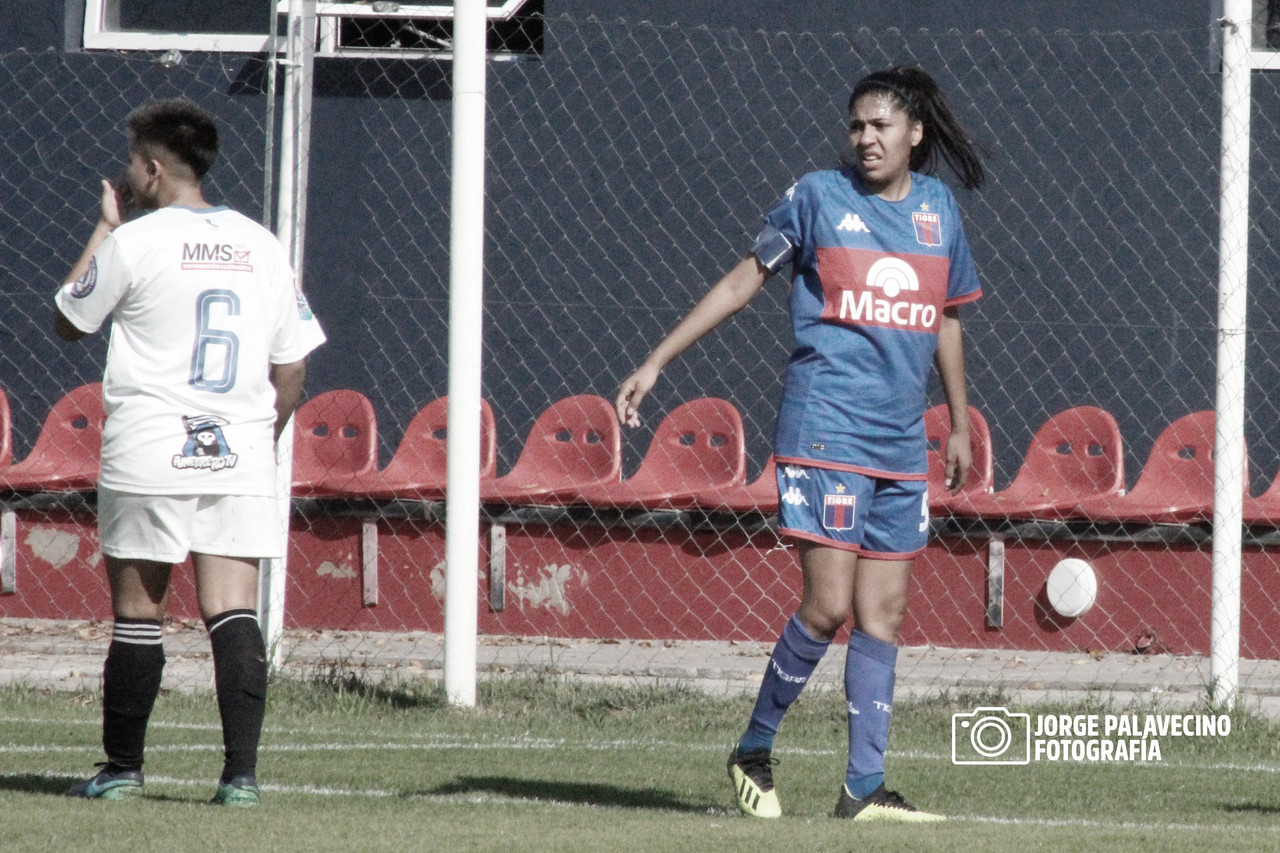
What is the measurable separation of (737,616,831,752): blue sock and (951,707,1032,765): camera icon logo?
130 cm

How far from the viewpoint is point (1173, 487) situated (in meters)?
8.80

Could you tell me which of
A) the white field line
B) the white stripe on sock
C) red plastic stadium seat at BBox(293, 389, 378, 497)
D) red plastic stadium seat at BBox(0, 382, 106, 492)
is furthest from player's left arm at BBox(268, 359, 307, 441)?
red plastic stadium seat at BBox(0, 382, 106, 492)

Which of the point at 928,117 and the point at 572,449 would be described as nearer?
the point at 928,117

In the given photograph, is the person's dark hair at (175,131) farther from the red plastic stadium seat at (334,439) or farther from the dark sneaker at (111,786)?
the red plastic stadium seat at (334,439)


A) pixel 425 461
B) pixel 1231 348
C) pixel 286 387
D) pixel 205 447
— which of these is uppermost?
pixel 1231 348

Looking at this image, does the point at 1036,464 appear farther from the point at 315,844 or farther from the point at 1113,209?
the point at 315,844

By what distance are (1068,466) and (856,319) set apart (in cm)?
513

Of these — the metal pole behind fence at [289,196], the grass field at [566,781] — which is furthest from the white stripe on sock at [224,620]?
the metal pole behind fence at [289,196]

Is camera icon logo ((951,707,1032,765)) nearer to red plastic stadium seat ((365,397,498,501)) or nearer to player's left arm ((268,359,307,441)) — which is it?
player's left arm ((268,359,307,441))

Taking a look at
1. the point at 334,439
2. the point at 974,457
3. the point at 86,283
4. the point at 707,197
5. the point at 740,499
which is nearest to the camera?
Result: the point at 86,283

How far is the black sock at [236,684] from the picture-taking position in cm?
439

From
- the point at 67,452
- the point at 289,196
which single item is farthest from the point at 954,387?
the point at 67,452

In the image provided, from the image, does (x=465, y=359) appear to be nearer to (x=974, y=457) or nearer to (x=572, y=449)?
(x=572, y=449)

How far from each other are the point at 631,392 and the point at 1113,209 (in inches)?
271
